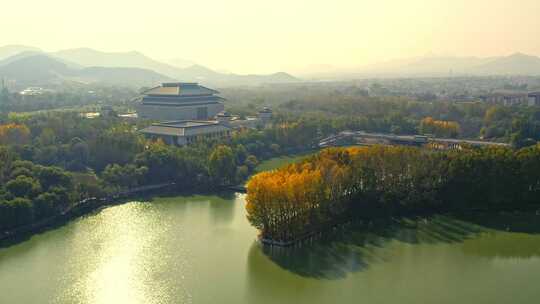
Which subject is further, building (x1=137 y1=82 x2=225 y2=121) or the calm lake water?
building (x1=137 y1=82 x2=225 y2=121)

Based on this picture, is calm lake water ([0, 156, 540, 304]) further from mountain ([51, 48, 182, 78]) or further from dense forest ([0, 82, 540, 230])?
mountain ([51, 48, 182, 78])

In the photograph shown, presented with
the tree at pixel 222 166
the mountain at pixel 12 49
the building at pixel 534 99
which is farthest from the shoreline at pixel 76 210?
the mountain at pixel 12 49

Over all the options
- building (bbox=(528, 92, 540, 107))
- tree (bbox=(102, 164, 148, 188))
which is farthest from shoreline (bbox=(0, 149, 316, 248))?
building (bbox=(528, 92, 540, 107))

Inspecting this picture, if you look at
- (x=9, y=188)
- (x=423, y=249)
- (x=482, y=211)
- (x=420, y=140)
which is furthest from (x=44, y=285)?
(x=420, y=140)

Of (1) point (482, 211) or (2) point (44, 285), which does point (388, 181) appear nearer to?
(1) point (482, 211)

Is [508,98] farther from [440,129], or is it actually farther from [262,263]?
[262,263]

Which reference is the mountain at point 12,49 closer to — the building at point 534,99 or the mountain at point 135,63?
the mountain at point 135,63
